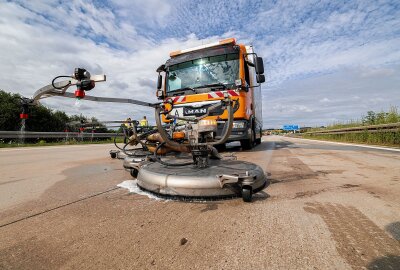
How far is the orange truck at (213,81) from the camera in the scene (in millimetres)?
5562

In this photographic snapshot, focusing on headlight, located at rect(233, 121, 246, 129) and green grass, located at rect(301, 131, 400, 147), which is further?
green grass, located at rect(301, 131, 400, 147)

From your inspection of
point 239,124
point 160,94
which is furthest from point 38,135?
point 239,124

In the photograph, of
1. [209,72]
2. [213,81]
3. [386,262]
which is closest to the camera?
[386,262]

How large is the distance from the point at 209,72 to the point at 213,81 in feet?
1.03

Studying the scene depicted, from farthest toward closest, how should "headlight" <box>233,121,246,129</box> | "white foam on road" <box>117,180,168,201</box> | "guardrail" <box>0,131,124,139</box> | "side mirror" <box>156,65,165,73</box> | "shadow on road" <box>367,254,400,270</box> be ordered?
"guardrail" <box>0,131,124,139</box> < "side mirror" <box>156,65,165,73</box> < "headlight" <box>233,121,246,129</box> < "white foam on road" <box>117,180,168,201</box> < "shadow on road" <box>367,254,400,270</box>

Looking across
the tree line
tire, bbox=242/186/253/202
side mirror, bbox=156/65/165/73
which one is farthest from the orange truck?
the tree line

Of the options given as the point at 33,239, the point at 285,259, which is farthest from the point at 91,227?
the point at 285,259

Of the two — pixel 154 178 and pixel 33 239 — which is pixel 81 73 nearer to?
pixel 154 178

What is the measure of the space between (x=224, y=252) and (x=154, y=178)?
1.13m

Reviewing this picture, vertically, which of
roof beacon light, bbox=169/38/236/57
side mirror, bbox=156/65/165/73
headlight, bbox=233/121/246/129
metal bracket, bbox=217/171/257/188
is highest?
roof beacon light, bbox=169/38/236/57

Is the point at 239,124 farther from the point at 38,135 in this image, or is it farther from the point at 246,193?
the point at 38,135

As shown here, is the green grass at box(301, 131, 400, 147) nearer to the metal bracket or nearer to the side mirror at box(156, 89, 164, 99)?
the side mirror at box(156, 89, 164, 99)

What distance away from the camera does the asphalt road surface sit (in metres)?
1.01

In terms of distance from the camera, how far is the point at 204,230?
134cm
